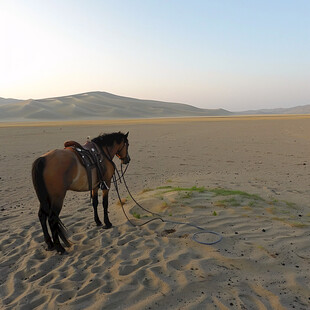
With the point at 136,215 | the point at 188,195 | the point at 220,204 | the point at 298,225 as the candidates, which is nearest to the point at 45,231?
the point at 136,215

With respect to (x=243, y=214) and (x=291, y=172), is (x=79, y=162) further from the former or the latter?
(x=291, y=172)

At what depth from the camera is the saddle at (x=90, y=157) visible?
5225mm

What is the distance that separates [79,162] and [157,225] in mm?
2169

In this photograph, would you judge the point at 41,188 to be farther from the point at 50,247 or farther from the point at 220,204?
the point at 220,204

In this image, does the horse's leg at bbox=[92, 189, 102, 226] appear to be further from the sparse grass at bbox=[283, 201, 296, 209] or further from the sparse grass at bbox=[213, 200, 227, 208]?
the sparse grass at bbox=[283, 201, 296, 209]

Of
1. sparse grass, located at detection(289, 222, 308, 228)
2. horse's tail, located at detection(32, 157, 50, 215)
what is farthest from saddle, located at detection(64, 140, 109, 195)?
sparse grass, located at detection(289, 222, 308, 228)

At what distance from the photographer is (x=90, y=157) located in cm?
538

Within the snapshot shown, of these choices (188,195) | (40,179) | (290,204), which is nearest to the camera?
(40,179)

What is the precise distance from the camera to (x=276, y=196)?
7.50 meters

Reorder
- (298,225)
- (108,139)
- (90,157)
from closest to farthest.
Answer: (298,225)
(90,157)
(108,139)

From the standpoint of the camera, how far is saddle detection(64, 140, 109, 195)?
17.1ft

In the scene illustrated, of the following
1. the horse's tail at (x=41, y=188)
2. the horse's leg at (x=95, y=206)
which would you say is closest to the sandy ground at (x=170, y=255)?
the horse's leg at (x=95, y=206)

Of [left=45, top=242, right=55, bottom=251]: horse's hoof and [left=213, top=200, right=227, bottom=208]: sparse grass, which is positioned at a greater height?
[left=213, top=200, right=227, bottom=208]: sparse grass

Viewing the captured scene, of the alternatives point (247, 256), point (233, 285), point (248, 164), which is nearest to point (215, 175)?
point (248, 164)
